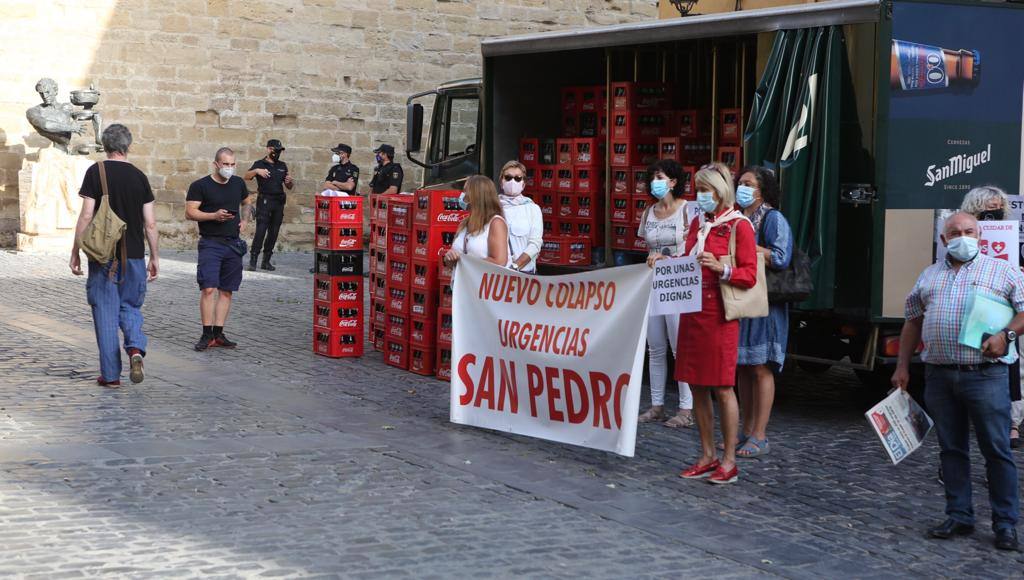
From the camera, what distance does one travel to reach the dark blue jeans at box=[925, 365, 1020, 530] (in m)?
6.31

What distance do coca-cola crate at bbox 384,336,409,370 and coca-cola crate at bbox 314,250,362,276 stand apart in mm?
703

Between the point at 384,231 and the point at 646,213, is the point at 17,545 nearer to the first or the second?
the point at 646,213

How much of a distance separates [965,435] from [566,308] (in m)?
2.65

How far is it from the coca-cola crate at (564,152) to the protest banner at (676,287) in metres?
4.55

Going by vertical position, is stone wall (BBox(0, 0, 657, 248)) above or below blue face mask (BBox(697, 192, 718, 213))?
above

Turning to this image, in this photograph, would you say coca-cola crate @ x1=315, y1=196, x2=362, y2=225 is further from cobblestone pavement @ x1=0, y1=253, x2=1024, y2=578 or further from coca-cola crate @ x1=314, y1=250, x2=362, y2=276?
cobblestone pavement @ x1=0, y1=253, x2=1024, y2=578

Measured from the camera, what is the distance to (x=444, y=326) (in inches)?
434

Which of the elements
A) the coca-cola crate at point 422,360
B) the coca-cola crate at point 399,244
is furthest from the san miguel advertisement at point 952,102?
the coca-cola crate at point 399,244

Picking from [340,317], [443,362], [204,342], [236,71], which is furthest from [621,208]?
[236,71]

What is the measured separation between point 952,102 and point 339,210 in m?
5.23

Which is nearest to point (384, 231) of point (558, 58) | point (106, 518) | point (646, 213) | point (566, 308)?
point (558, 58)

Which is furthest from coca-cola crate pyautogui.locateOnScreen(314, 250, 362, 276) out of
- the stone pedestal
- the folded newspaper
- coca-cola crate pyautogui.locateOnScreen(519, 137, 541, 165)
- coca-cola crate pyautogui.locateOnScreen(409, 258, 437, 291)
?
the stone pedestal

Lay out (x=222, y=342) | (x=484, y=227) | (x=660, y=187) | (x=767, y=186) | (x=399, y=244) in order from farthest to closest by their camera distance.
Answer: (x=222, y=342), (x=399, y=244), (x=484, y=227), (x=660, y=187), (x=767, y=186)

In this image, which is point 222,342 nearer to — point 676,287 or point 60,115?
point 676,287
